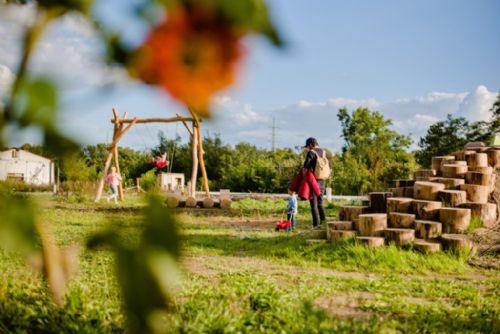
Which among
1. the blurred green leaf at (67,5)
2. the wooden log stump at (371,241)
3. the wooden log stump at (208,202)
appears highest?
the blurred green leaf at (67,5)

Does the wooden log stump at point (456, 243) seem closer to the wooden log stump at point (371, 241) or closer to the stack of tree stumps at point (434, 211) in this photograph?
the stack of tree stumps at point (434, 211)

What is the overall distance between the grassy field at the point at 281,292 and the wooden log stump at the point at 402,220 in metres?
0.75

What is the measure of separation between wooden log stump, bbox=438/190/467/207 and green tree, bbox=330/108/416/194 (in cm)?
1732

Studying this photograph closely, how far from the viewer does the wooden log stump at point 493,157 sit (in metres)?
8.84

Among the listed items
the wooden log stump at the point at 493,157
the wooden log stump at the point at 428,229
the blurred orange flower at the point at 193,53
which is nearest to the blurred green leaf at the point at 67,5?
the blurred orange flower at the point at 193,53

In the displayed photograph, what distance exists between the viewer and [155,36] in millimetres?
564

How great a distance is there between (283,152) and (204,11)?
38960 mm

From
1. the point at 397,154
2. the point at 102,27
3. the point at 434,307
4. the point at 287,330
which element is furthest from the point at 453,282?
the point at 397,154

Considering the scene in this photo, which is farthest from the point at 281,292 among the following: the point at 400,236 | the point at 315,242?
the point at 315,242

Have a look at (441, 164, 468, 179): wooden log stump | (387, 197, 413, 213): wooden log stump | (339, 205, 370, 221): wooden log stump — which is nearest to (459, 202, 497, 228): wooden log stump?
(387, 197, 413, 213): wooden log stump

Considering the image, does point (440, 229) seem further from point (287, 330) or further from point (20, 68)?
point (20, 68)

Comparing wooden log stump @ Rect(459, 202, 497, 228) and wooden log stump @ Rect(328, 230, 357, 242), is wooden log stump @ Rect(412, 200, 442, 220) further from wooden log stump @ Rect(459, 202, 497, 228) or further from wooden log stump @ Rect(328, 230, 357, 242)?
wooden log stump @ Rect(328, 230, 357, 242)

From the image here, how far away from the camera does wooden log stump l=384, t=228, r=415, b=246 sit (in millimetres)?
6416

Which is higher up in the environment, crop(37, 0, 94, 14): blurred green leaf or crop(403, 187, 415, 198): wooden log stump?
crop(37, 0, 94, 14): blurred green leaf
